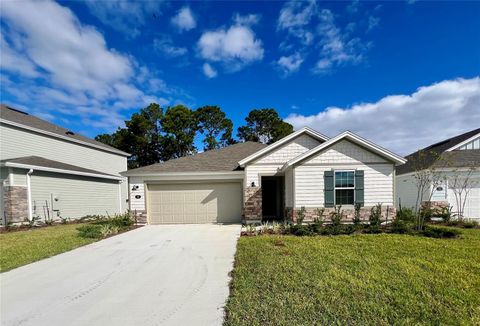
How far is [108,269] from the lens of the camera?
17.8 feet

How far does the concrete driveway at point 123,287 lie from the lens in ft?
11.1

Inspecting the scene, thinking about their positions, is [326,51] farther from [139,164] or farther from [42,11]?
[139,164]

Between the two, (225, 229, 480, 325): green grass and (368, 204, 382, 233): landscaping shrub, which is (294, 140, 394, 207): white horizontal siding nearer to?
(368, 204, 382, 233): landscaping shrub

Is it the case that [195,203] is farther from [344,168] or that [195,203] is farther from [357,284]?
[357,284]

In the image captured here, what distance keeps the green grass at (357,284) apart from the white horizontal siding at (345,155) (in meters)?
3.95

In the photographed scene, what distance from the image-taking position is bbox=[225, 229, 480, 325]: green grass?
3146 mm

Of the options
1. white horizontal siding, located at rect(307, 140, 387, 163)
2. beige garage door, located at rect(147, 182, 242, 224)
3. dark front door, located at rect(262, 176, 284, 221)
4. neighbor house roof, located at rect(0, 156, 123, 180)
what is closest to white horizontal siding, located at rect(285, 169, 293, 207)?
white horizontal siding, located at rect(307, 140, 387, 163)

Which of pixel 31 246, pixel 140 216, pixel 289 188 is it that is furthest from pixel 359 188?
pixel 31 246

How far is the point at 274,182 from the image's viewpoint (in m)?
13.4

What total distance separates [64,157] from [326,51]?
58.1 ft

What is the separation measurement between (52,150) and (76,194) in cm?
394

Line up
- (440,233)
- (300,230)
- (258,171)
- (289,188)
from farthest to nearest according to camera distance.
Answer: (258,171), (289,188), (300,230), (440,233)

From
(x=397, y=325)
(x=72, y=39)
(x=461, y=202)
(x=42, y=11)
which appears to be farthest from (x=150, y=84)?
(x=461, y=202)

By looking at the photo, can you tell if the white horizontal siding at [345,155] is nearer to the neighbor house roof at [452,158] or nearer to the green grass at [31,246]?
the neighbor house roof at [452,158]
